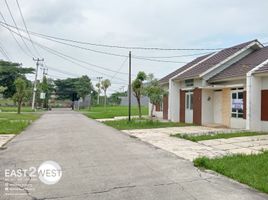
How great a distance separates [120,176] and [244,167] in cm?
348

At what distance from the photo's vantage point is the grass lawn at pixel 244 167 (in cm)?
788

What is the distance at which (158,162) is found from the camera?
10375 mm

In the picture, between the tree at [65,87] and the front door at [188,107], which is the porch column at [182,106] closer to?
the front door at [188,107]

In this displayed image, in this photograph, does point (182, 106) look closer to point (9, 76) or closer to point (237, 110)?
point (237, 110)

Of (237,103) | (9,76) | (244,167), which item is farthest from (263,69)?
(9,76)

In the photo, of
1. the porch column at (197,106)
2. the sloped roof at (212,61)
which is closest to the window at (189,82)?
the sloped roof at (212,61)

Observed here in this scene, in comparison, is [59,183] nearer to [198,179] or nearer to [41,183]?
[41,183]

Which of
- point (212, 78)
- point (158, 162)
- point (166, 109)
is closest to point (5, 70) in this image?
point (166, 109)

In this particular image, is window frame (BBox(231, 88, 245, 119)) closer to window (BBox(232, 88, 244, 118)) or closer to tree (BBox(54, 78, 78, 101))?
window (BBox(232, 88, 244, 118))

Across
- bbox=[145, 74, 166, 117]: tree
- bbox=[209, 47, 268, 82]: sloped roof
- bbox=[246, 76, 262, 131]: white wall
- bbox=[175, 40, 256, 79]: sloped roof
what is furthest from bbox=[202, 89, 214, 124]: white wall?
bbox=[246, 76, 262, 131]: white wall

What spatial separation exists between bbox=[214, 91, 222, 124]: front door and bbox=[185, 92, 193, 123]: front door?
7.60 ft

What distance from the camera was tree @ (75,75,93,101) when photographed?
89.6 m

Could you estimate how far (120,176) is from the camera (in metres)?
8.39

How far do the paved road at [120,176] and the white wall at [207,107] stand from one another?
1250 centimetres
